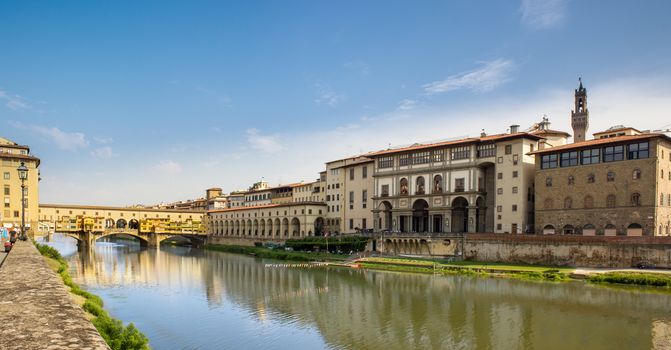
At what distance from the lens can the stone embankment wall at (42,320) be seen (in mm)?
5750

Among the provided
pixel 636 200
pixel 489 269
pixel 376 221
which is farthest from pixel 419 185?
pixel 636 200

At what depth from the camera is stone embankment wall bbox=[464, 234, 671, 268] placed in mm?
40188

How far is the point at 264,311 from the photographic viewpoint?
3062 centimetres

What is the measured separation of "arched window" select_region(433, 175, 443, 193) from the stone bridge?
182ft

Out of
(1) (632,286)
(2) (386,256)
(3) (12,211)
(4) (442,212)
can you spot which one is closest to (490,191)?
(4) (442,212)

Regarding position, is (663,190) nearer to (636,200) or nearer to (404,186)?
(636,200)

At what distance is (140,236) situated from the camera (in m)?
89.6

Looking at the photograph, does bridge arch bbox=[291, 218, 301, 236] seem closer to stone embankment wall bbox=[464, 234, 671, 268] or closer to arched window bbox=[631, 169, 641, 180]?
stone embankment wall bbox=[464, 234, 671, 268]

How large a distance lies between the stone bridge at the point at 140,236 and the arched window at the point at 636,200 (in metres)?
76.0

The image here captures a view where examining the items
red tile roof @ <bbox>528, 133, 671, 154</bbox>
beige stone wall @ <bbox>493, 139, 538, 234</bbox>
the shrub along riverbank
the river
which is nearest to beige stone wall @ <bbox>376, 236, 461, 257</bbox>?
the shrub along riverbank

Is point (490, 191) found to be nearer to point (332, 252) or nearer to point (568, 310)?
point (332, 252)

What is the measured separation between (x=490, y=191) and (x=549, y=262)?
11995 mm

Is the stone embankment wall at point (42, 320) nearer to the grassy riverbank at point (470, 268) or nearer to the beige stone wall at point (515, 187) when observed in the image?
the grassy riverbank at point (470, 268)

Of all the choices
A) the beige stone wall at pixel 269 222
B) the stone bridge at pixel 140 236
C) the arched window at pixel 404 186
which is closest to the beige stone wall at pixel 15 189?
the stone bridge at pixel 140 236
